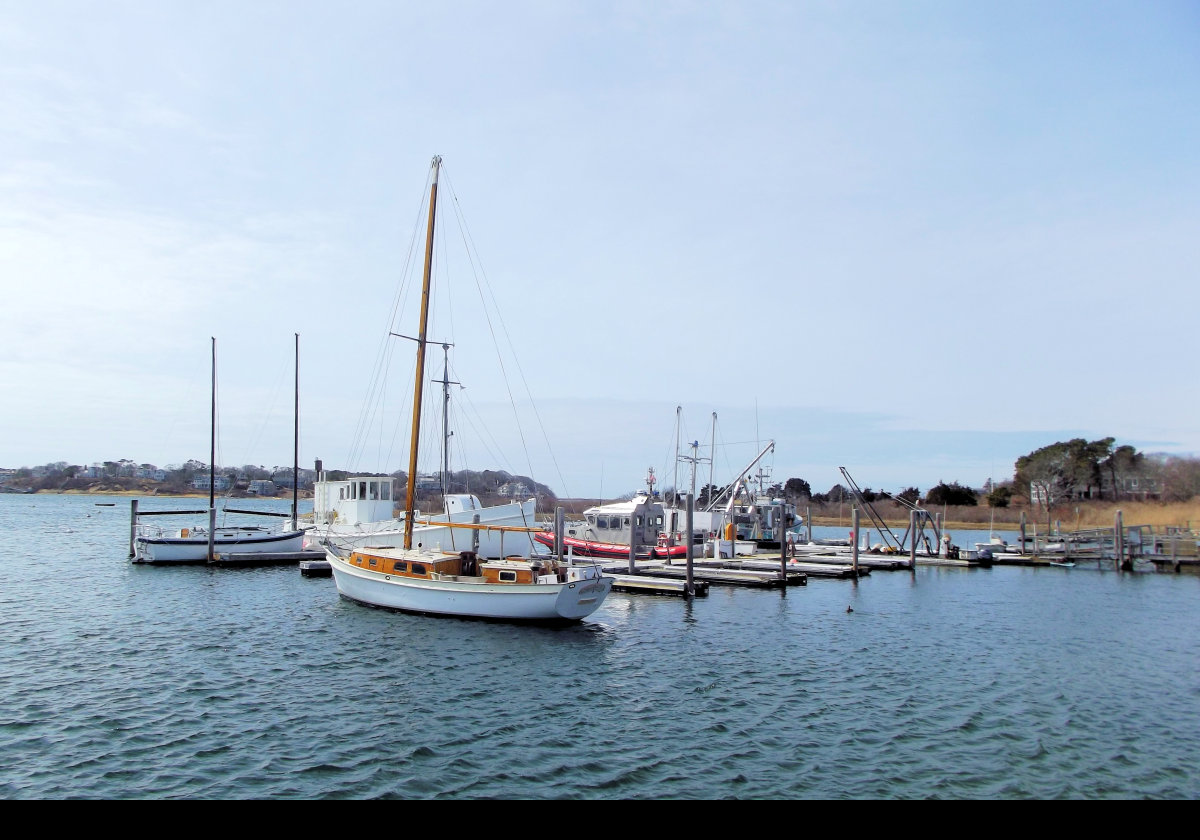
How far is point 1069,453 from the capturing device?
3809 inches

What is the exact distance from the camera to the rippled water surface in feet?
44.4

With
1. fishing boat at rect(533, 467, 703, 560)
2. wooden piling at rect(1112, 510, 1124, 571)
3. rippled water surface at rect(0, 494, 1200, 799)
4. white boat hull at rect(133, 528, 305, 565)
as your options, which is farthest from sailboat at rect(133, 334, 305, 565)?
wooden piling at rect(1112, 510, 1124, 571)

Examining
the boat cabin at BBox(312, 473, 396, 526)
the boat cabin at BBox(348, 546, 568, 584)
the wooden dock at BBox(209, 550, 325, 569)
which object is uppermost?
the boat cabin at BBox(312, 473, 396, 526)

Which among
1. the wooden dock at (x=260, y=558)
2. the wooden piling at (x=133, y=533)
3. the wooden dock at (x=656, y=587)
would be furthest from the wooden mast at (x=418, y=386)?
the wooden piling at (x=133, y=533)

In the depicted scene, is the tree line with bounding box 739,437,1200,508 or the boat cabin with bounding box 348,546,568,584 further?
the tree line with bounding box 739,437,1200,508

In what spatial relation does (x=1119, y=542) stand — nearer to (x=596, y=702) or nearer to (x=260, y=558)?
(x=596, y=702)

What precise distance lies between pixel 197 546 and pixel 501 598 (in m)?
27.5

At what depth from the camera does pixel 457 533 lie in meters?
45.0

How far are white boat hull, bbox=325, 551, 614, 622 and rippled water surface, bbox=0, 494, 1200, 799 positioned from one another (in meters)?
0.63

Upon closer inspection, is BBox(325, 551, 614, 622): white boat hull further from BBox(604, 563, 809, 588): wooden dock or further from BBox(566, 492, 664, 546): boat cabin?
BBox(566, 492, 664, 546): boat cabin

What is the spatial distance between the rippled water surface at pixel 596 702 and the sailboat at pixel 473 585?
0.69m

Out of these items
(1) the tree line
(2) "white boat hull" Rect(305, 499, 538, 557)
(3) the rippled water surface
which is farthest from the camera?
(1) the tree line

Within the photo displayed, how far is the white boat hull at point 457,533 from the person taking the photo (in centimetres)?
4359

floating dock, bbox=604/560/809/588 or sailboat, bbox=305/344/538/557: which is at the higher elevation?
sailboat, bbox=305/344/538/557
